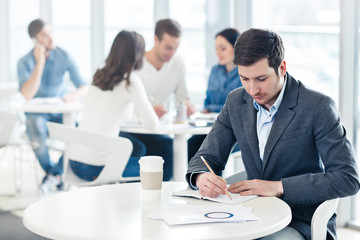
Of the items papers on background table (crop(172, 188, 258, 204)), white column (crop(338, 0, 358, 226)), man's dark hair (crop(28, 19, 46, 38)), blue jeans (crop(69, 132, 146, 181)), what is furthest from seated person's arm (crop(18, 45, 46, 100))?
papers on background table (crop(172, 188, 258, 204))

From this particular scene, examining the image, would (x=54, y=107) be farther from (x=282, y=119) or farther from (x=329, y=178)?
(x=329, y=178)

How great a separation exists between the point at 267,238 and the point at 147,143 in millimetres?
2257

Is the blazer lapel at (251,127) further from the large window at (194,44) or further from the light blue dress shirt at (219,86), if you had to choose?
the large window at (194,44)

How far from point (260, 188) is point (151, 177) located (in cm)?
37

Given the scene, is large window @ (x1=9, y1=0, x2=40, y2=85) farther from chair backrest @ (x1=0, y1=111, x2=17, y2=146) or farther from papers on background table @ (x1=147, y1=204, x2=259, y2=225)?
papers on background table @ (x1=147, y1=204, x2=259, y2=225)

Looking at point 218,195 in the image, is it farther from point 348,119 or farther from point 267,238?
point 348,119

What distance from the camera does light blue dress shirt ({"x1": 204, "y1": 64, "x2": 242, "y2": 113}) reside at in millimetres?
4340

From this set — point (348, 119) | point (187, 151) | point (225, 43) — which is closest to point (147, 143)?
point (187, 151)

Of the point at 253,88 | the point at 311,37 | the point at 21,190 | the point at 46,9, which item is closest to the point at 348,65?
the point at 311,37

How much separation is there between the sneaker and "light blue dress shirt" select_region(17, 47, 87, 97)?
34.4 inches

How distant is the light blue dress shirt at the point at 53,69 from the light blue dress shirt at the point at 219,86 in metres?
1.55

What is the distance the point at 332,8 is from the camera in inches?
165

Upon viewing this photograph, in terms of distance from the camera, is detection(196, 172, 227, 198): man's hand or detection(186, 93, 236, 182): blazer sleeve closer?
detection(196, 172, 227, 198): man's hand

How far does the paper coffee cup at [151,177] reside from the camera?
1979 millimetres
